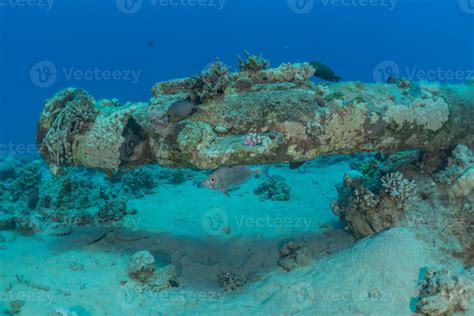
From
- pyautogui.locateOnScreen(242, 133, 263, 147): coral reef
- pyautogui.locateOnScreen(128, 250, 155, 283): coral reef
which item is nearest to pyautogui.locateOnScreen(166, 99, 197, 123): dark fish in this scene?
pyautogui.locateOnScreen(242, 133, 263, 147): coral reef

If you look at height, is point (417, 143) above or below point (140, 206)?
above

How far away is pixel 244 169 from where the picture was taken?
637 cm

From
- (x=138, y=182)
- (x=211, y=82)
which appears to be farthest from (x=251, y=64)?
(x=138, y=182)

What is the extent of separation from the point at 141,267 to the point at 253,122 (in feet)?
10.3

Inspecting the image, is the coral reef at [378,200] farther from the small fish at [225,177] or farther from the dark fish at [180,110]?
the dark fish at [180,110]

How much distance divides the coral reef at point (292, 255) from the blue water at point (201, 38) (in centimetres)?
7246

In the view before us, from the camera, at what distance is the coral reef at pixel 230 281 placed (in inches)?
238

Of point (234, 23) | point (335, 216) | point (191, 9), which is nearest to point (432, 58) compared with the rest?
point (234, 23)

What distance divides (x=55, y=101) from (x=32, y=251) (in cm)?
298

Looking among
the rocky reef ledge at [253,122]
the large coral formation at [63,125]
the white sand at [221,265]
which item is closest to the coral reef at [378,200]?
the white sand at [221,265]

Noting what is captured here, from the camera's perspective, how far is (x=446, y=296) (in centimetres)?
450

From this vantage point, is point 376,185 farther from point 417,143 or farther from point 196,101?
point 196,101

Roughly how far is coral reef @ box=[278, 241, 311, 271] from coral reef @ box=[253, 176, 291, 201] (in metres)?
3.13

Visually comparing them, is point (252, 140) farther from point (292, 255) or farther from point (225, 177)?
point (292, 255)
